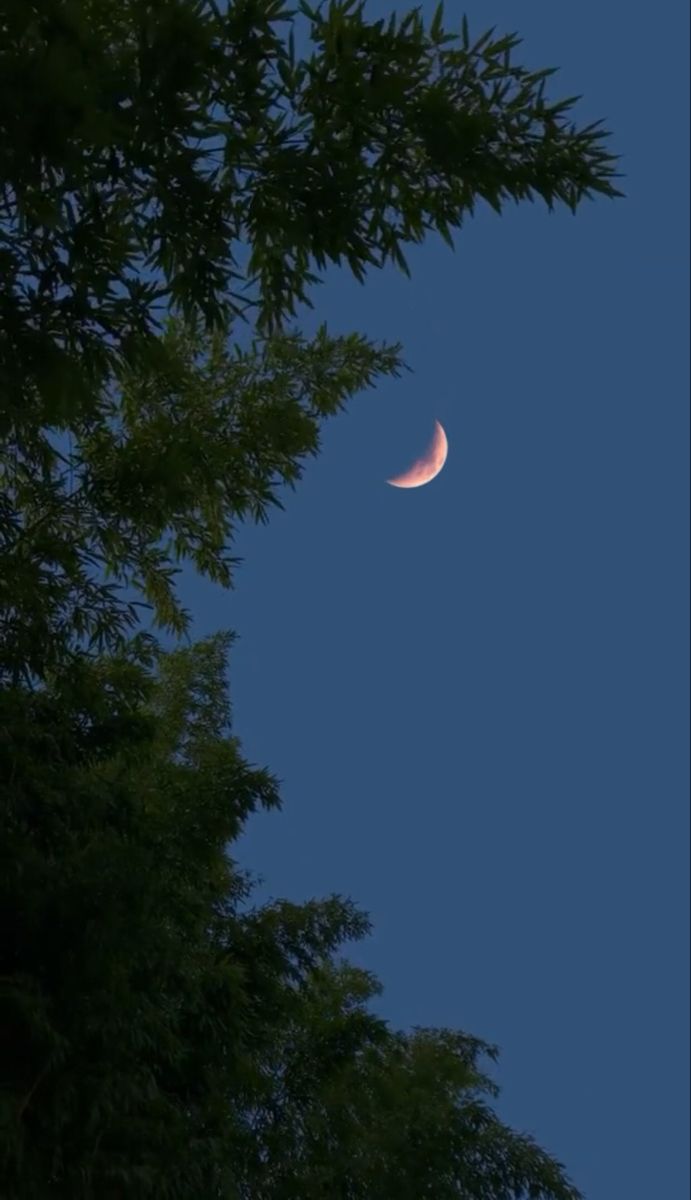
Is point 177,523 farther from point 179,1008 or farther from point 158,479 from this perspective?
→ point 179,1008

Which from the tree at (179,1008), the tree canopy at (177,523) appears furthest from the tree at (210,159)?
the tree at (179,1008)

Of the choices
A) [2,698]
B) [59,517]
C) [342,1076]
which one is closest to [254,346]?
[59,517]

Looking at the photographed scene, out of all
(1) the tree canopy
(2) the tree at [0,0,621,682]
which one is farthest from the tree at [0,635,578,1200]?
(2) the tree at [0,0,621,682]

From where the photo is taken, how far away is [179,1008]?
6.23m

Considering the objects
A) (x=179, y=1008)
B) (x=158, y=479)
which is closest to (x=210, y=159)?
(x=158, y=479)

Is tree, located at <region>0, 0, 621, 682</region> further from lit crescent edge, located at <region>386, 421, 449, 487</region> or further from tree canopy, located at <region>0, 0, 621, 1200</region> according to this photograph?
lit crescent edge, located at <region>386, 421, 449, 487</region>

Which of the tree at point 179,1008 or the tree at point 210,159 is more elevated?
the tree at point 210,159

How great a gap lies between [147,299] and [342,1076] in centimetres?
588

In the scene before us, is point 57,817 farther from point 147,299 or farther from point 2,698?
point 147,299

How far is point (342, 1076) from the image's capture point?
28.3 ft

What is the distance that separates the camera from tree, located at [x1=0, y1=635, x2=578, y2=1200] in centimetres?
544

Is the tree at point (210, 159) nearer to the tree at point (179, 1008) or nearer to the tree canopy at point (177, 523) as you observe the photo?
the tree canopy at point (177, 523)

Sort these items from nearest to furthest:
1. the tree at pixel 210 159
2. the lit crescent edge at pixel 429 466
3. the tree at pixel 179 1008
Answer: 1. the tree at pixel 210 159
2. the tree at pixel 179 1008
3. the lit crescent edge at pixel 429 466

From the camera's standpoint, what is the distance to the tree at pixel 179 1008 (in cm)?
544
